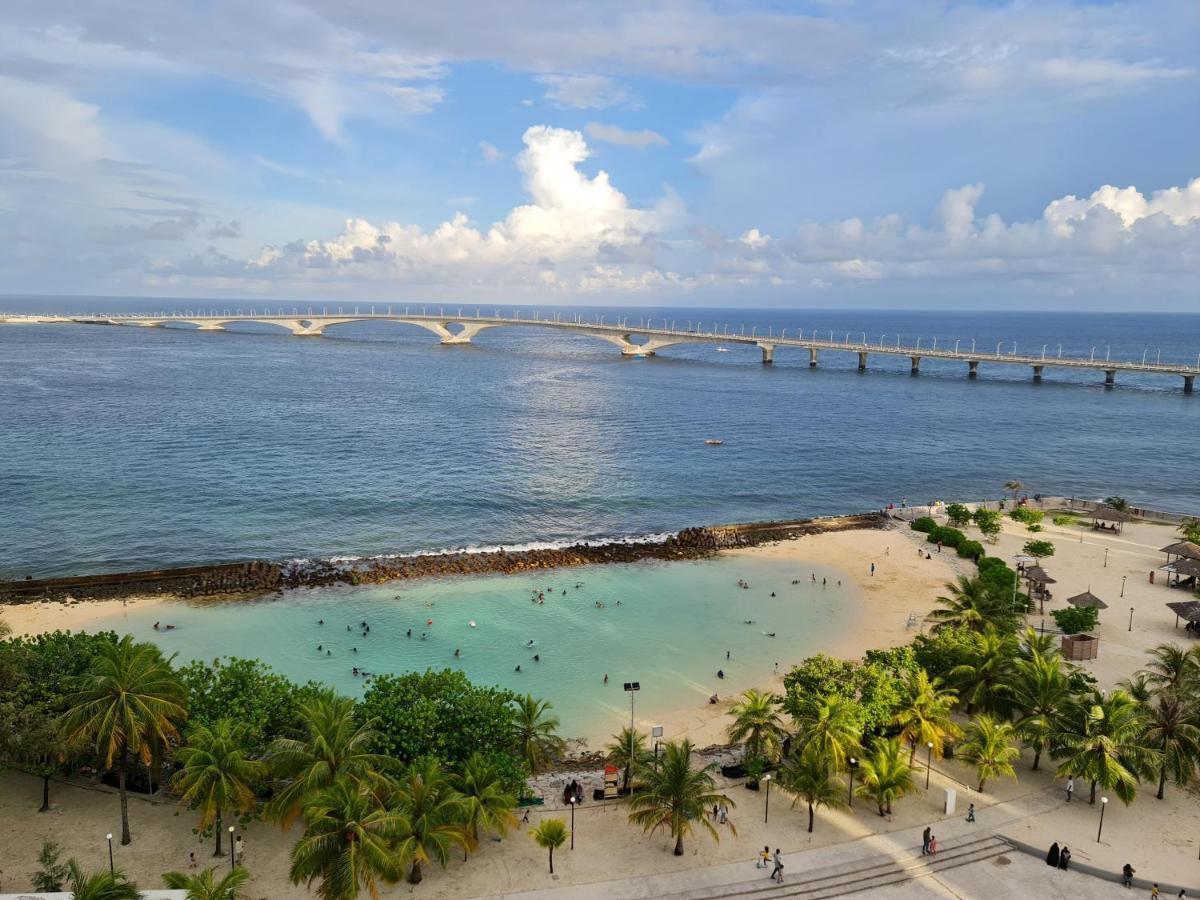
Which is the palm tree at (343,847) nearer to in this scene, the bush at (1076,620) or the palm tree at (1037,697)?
the palm tree at (1037,697)

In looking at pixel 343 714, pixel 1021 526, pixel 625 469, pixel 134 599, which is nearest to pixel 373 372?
pixel 625 469

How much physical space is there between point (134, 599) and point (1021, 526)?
7509cm

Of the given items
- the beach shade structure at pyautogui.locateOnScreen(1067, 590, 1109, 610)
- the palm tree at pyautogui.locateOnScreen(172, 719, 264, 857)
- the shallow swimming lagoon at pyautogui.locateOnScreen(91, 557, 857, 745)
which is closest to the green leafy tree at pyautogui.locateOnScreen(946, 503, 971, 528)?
the shallow swimming lagoon at pyautogui.locateOnScreen(91, 557, 857, 745)

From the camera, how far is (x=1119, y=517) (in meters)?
69.4

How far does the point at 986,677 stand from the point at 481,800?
24.3 m

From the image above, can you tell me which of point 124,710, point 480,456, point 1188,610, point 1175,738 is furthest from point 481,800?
point 480,456

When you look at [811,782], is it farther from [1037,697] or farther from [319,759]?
[319,759]

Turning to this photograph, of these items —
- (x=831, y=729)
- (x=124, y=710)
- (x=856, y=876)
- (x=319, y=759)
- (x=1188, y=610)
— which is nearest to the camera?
(x=319, y=759)

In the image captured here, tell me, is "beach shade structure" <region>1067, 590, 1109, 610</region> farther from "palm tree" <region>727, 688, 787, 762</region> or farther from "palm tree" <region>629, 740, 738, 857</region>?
"palm tree" <region>629, 740, 738, 857</region>

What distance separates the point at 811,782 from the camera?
29.0 m

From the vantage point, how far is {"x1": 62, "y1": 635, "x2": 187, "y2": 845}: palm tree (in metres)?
26.0

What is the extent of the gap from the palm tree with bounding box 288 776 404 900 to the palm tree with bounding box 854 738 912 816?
17.9 m

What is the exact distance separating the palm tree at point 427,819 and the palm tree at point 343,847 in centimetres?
75

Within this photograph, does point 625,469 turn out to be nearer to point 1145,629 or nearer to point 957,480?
point 957,480
